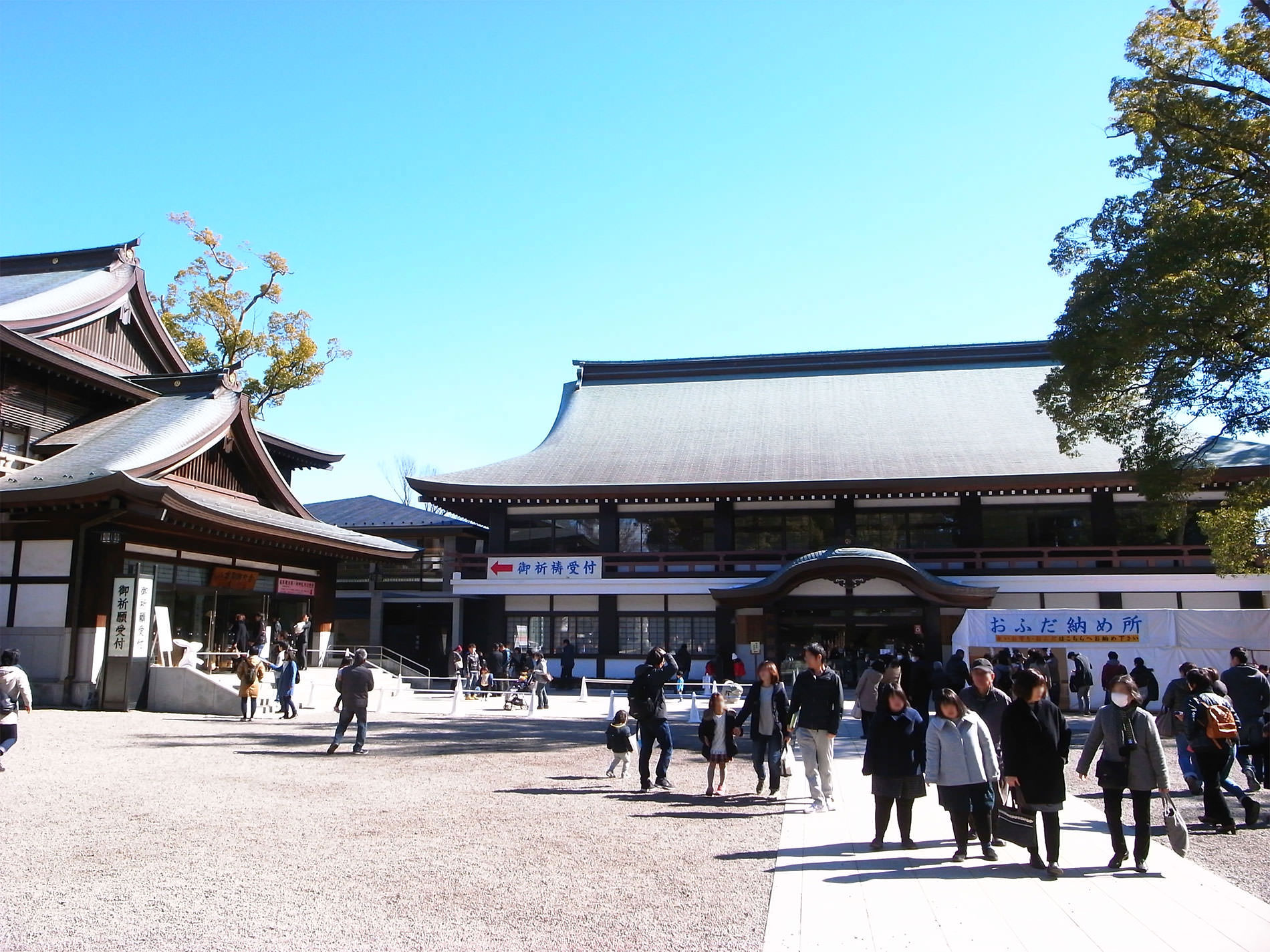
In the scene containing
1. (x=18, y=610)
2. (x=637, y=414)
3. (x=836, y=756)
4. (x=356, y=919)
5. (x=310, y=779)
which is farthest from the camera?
(x=637, y=414)

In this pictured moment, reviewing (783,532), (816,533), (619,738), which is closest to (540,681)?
(619,738)

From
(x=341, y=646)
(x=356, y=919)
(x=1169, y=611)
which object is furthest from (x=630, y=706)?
(x=341, y=646)

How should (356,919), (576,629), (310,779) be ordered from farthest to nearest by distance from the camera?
(576,629), (310,779), (356,919)

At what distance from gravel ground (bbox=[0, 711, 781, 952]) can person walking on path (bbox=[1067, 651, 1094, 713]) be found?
10149mm

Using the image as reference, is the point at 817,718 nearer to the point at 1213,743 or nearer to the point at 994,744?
the point at 994,744

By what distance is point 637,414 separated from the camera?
37.4 meters

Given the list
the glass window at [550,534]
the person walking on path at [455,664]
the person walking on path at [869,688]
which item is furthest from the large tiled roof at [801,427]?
the person walking on path at [869,688]

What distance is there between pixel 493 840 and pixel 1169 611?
16.4 meters

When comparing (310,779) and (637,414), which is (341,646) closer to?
(637,414)

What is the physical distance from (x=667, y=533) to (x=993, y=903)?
25.9m

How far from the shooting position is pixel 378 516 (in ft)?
116

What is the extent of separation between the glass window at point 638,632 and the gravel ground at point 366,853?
17737 mm

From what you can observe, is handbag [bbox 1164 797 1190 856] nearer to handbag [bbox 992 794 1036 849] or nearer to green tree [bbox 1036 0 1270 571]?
handbag [bbox 992 794 1036 849]

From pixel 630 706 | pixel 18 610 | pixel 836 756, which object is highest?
pixel 18 610
